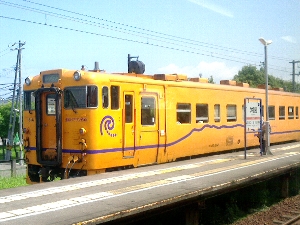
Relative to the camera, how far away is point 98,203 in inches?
278

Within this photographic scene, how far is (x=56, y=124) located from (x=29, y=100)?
69.7 inches

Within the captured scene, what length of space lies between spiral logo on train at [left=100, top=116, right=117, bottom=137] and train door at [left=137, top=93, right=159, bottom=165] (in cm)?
114

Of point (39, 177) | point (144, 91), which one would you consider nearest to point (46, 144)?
point (39, 177)

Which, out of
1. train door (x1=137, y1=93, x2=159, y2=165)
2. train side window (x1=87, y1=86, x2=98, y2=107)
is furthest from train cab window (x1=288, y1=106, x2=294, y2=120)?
train side window (x1=87, y1=86, x2=98, y2=107)

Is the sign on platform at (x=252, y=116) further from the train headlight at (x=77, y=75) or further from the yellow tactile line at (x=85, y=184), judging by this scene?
the train headlight at (x=77, y=75)

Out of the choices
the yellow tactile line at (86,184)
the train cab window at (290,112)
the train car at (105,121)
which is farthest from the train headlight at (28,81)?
the train cab window at (290,112)

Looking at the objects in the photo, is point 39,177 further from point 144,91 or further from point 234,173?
point 234,173

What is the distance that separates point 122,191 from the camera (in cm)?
814

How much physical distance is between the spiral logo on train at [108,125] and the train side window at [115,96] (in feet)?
1.21

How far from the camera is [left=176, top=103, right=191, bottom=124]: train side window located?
13.5 meters

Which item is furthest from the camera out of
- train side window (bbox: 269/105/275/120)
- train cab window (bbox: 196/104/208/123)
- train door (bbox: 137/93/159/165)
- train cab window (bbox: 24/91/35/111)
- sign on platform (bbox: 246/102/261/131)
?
train side window (bbox: 269/105/275/120)

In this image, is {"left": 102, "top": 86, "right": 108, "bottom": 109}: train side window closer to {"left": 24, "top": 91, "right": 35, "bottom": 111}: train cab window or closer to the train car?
the train car

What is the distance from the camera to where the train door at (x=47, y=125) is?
11.1 m

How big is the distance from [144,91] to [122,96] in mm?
1007
